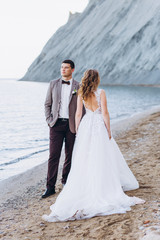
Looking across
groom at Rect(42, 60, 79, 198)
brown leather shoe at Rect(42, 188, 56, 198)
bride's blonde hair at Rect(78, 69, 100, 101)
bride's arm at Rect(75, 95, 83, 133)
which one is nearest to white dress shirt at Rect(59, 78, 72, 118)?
groom at Rect(42, 60, 79, 198)

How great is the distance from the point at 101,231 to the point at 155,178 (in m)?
2.32

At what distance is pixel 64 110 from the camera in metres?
5.37

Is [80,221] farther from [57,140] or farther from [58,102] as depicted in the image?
[58,102]

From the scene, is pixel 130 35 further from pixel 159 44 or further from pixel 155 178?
pixel 155 178

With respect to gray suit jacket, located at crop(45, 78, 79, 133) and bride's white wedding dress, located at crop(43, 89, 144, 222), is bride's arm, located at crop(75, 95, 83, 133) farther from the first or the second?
gray suit jacket, located at crop(45, 78, 79, 133)

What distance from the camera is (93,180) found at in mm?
4543

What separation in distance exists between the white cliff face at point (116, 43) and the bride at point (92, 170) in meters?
58.0

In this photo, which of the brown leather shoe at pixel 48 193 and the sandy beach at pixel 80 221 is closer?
the sandy beach at pixel 80 221

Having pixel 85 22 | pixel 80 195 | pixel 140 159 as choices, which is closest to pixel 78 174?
pixel 80 195

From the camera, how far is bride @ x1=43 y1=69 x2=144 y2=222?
4336 mm

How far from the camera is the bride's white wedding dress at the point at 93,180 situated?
14.2 ft

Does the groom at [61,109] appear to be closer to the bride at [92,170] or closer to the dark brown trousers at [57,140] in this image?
the dark brown trousers at [57,140]

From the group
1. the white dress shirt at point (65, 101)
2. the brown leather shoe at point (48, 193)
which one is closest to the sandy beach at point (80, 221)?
the brown leather shoe at point (48, 193)

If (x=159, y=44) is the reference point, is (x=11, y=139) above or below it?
below
